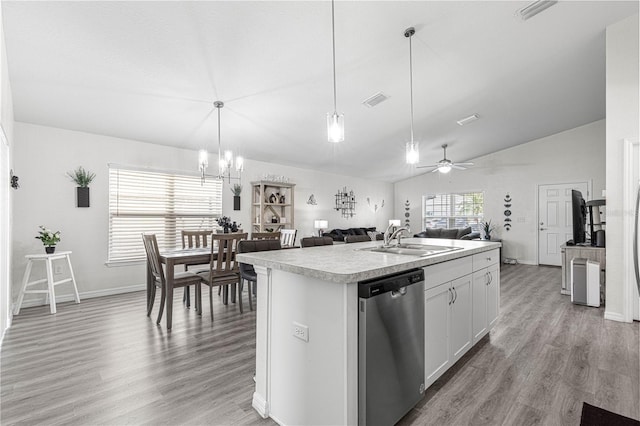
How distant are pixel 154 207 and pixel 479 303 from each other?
489 centimetres

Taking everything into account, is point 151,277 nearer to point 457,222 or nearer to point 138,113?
point 138,113

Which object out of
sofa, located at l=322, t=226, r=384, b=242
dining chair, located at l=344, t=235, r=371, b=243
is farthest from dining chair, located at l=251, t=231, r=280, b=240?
sofa, located at l=322, t=226, r=384, b=242

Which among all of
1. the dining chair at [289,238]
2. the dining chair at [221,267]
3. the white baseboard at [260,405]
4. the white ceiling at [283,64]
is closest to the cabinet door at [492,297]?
the white baseboard at [260,405]

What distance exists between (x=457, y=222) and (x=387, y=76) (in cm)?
649

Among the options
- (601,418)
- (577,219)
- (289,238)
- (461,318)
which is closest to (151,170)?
(289,238)

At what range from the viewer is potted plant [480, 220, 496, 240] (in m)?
7.84

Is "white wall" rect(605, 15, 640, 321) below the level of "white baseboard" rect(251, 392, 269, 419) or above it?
above

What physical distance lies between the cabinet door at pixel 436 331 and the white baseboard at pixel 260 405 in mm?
1000

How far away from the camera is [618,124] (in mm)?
3389

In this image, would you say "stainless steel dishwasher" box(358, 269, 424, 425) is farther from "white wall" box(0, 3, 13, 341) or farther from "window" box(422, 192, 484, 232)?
"window" box(422, 192, 484, 232)

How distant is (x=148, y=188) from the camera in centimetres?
493

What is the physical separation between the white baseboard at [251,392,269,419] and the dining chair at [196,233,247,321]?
173cm

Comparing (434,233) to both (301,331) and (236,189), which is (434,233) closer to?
(236,189)

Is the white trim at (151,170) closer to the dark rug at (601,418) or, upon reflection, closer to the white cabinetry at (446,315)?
the white cabinetry at (446,315)
